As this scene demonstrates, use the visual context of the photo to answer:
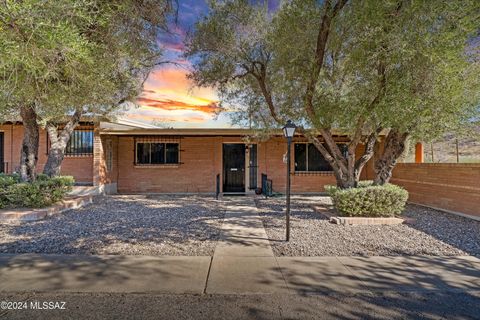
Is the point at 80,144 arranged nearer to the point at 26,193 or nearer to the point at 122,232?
the point at 26,193

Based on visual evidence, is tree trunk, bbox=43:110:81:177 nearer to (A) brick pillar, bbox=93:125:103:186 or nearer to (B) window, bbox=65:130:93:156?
(A) brick pillar, bbox=93:125:103:186

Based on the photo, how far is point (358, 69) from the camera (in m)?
6.00

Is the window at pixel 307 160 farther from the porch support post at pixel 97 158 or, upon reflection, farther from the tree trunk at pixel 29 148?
the tree trunk at pixel 29 148

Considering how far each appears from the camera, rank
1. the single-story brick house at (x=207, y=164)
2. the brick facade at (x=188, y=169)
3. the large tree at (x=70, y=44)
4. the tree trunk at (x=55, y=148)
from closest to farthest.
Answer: the large tree at (x=70, y=44) < the tree trunk at (x=55, y=148) < the brick facade at (x=188, y=169) < the single-story brick house at (x=207, y=164)

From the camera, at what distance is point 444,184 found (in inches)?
334

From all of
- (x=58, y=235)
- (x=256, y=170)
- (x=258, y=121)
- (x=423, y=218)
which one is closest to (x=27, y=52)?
(x=58, y=235)

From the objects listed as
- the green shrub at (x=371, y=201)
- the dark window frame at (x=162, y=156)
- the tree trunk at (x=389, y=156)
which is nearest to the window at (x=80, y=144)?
the dark window frame at (x=162, y=156)

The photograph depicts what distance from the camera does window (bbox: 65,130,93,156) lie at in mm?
12102

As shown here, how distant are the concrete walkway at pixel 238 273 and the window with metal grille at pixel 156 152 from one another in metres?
8.37

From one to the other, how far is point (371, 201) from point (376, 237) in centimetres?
137

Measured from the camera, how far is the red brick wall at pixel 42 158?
473 inches

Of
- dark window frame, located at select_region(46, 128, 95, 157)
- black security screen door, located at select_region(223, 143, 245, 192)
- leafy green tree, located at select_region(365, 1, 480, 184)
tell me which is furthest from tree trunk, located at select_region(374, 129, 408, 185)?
dark window frame, located at select_region(46, 128, 95, 157)

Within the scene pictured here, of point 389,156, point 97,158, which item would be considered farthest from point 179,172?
Answer: point 389,156

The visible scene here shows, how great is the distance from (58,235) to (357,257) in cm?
548
